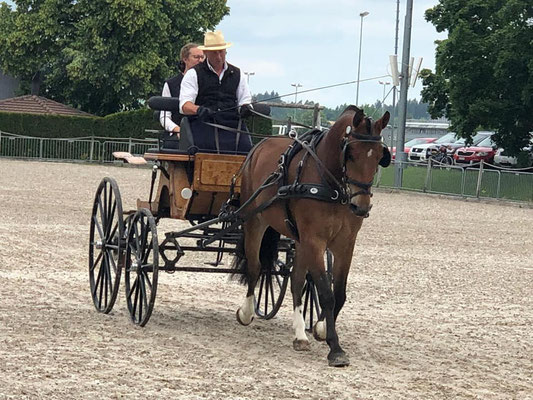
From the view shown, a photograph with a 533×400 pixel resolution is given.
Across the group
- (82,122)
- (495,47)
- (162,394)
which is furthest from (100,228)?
(82,122)

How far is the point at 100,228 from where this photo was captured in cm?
1131

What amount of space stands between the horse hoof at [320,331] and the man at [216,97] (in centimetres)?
199

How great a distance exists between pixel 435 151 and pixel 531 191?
1716 centimetres

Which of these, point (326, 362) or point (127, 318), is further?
point (127, 318)

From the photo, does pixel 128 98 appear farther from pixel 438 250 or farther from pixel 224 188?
pixel 224 188

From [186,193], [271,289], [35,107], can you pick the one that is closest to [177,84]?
[186,193]

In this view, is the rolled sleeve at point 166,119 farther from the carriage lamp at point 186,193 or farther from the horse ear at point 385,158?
the horse ear at point 385,158

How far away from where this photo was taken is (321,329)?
9.28m

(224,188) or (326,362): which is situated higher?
(224,188)

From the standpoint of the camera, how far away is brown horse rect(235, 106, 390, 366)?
8375 millimetres

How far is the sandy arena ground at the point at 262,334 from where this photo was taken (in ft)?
24.6

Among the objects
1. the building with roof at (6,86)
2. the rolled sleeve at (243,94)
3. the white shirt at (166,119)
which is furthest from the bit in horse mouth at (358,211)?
the building with roof at (6,86)

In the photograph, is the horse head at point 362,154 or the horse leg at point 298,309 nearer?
the horse head at point 362,154

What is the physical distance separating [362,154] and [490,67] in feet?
103
